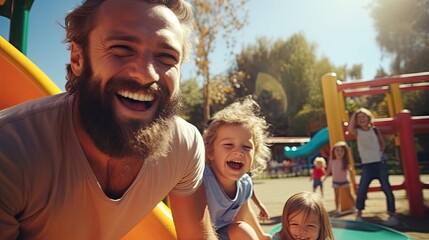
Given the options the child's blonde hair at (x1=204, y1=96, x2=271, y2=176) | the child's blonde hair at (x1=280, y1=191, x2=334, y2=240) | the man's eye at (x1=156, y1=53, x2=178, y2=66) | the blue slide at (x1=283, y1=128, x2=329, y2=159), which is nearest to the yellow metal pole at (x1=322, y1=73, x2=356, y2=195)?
the child's blonde hair at (x1=204, y1=96, x2=271, y2=176)

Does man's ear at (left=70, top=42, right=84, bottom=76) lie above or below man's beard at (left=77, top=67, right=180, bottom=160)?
above

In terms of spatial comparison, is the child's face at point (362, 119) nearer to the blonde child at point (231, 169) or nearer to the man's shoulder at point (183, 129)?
the blonde child at point (231, 169)

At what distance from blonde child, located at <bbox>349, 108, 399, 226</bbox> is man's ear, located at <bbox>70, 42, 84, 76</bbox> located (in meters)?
4.11

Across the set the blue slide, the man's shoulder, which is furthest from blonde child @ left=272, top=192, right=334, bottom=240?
the blue slide

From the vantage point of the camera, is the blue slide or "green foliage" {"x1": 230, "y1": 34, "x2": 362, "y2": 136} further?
"green foliage" {"x1": 230, "y1": 34, "x2": 362, "y2": 136}

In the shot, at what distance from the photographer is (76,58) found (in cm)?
127

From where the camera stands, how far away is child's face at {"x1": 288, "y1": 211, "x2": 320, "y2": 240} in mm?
1861

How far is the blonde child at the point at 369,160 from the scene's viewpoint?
439 cm

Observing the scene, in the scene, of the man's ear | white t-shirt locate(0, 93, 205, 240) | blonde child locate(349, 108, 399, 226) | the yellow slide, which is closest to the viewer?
white t-shirt locate(0, 93, 205, 240)

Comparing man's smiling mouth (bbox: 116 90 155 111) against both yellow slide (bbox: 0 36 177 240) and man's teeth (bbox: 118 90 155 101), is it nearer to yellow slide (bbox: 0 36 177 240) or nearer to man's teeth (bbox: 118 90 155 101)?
man's teeth (bbox: 118 90 155 101)

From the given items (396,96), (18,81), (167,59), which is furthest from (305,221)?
(396,96)

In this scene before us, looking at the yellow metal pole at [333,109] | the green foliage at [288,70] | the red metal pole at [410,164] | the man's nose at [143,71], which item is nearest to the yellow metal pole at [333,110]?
the yellow metal pole at [333,109]

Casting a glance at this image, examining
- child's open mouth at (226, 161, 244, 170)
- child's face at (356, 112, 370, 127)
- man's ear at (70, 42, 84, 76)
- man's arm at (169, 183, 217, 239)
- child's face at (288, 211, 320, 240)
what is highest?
man's ear at (70, 42, 84, 76)

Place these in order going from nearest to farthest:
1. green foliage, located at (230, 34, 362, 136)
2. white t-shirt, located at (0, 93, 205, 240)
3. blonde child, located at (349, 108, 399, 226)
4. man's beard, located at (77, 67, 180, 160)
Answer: white t-shirt, located at (0, 93, 205, 240), man's beard, located at (77, 67, 180, 160), blonde child, located at (349, 108, 399, 226), green foliage, located at (230, 34, 362, 136)
